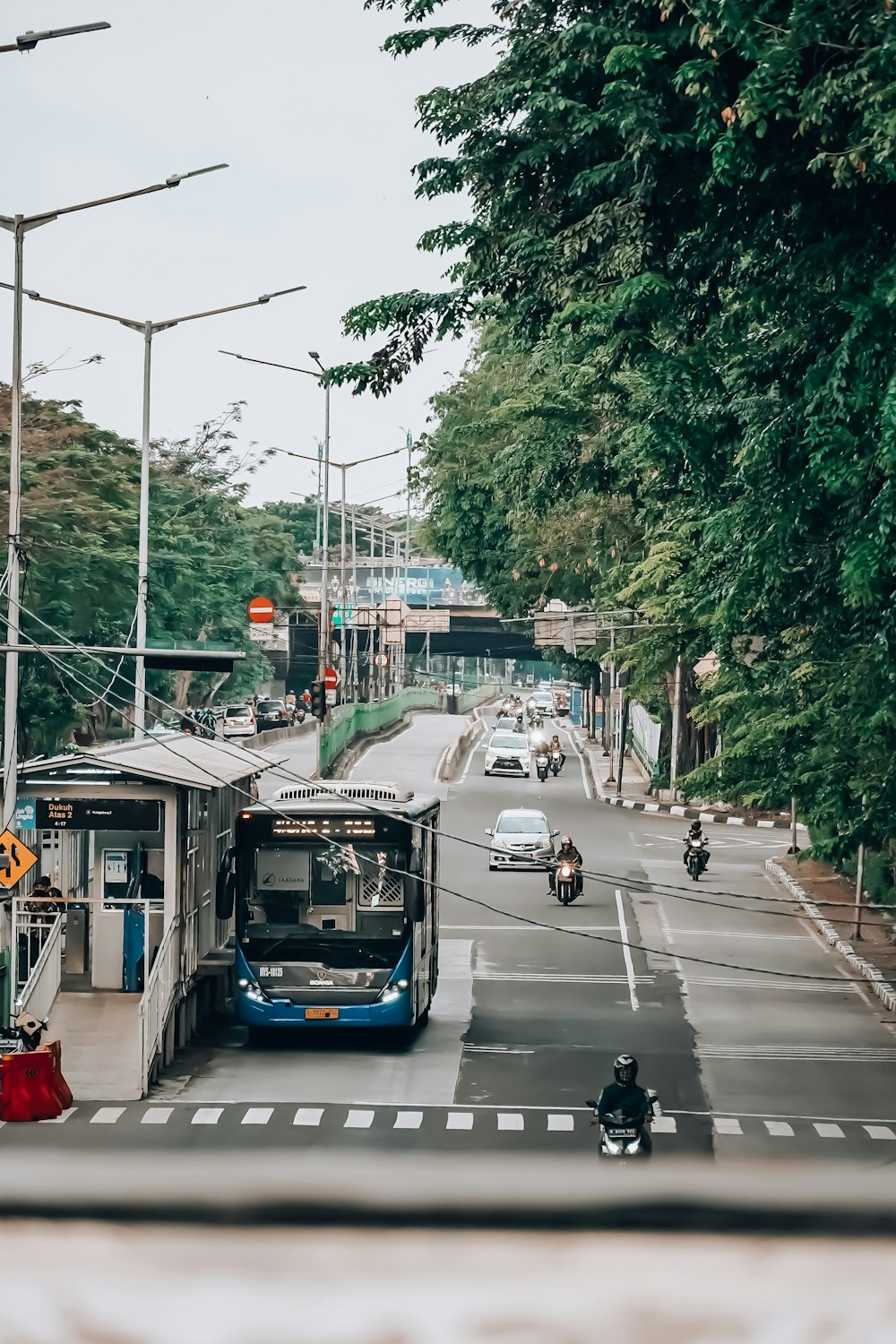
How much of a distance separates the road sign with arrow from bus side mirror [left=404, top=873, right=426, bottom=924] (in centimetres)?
458

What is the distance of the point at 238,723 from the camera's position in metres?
82.1

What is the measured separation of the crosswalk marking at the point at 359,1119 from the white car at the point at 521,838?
23970 millimetres

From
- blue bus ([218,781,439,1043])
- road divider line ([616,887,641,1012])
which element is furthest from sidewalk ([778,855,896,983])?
blue bus ([218,781,439,1043])

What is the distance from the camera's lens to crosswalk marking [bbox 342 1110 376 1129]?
60.7 ft

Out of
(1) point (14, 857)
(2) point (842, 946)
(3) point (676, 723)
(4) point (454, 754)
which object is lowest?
(2) point (842, 946)

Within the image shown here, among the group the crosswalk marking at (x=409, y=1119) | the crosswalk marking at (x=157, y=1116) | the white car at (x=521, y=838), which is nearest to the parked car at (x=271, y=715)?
the white car at (x=521, y=838)

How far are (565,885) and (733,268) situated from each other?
19.5 m

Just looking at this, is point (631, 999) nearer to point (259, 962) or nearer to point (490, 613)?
point (259, 962)

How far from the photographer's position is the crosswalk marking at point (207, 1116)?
61.3 ft

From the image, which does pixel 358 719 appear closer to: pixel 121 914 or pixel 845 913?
pixel 845 913

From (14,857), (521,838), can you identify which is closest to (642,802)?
(521,838)

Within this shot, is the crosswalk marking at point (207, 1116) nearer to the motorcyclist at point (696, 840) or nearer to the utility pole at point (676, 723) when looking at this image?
the motorcyclist at point (696, 840)

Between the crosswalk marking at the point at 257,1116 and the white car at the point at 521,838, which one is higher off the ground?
the white car at the point at 521,838

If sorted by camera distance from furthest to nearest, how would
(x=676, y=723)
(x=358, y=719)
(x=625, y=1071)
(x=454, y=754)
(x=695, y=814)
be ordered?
(x=358, y=719)
(x=454, y=754)
(x=695, y=814)
(x=676, y=723)
(x=625, y=1071)
